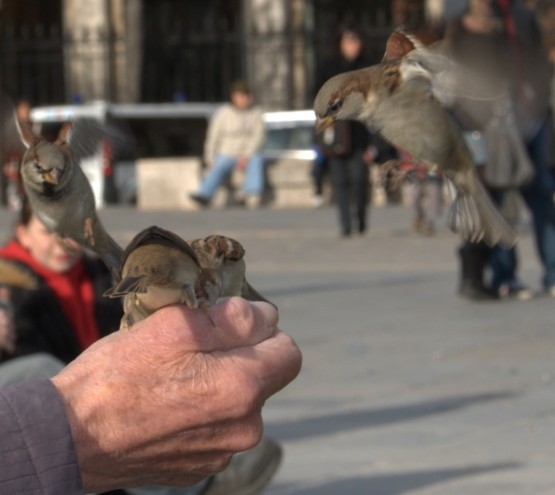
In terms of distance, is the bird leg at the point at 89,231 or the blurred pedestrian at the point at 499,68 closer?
the bird leg at the point at 89,231

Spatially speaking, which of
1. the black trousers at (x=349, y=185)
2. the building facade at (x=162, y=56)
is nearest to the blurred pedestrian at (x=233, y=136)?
the black trousers at (x=349, y=185)

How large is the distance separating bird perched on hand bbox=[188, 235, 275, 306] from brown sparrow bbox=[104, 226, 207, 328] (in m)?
0.02

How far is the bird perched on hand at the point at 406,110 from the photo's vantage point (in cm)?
183

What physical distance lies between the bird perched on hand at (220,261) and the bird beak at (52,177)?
0.23 meters

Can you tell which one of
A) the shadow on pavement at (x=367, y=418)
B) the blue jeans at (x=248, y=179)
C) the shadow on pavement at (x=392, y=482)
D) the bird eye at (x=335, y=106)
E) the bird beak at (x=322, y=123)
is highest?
the bird eye at (x=335, y=106)

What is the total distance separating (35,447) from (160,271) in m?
0.41

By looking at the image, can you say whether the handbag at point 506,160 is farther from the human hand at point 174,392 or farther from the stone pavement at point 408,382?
the human hand at point 174,392

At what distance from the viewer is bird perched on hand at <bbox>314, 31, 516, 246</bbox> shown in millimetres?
1834

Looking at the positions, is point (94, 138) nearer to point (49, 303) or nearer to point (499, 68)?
point (499, 68)

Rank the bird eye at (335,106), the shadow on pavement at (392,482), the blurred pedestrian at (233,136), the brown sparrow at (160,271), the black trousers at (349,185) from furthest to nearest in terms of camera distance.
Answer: the blurred pedestrian at (233,136) < the black trousers at (349,185) < the shadow on pavement at (392,482) < the bird eye at (335,106) < the brown sparrow at (160,271)

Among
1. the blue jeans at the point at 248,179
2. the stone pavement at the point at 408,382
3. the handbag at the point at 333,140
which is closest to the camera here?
the handbag at the point at 333,140

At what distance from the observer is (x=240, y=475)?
17.7 ft

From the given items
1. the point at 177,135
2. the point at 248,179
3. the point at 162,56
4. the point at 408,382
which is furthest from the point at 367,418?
the point at 162,56

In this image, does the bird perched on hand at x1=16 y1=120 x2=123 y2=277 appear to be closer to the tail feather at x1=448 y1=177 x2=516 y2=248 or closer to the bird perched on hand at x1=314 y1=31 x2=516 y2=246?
the bird perched on hand at x1=314 y1=31 x2=516 y2=246
